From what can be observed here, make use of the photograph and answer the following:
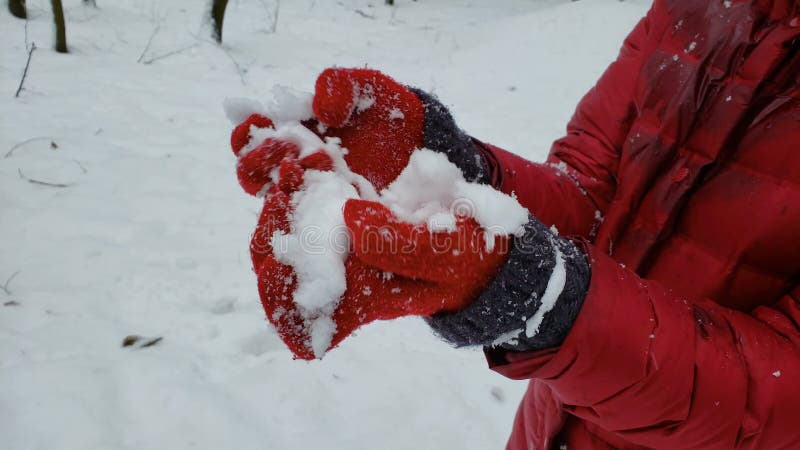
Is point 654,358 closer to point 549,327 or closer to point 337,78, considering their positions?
point 549,327

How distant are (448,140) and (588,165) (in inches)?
15.6

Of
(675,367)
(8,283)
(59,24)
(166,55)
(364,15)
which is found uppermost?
(675,367)

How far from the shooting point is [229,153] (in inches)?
144

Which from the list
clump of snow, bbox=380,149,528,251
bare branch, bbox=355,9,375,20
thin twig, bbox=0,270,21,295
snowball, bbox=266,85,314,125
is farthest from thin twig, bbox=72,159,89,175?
bare branch, bbox=355,9,375,20

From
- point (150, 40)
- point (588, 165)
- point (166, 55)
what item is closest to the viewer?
point (588, 165)

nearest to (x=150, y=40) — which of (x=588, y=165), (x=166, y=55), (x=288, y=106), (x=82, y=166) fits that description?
(x=166, y=55)

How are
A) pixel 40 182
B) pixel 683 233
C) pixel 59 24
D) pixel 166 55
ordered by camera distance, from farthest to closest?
1. pixel 166 55
2. pixel 59 24
3. pixel 40 182
4. pixel 683 233

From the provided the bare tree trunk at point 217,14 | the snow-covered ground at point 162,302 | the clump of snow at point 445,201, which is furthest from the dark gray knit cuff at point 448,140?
the bare tree trunk at point 217,14

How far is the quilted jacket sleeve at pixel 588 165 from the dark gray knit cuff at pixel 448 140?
0.17 feet

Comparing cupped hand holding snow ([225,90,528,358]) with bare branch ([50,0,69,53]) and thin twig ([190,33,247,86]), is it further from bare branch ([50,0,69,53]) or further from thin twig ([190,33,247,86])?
bare branch ([50,0,69,53])

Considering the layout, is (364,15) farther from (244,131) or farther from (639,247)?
(639,247)

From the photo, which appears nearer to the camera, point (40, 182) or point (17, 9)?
point (40, 182)

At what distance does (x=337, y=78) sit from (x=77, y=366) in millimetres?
1698

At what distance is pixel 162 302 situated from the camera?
2.20 metres
